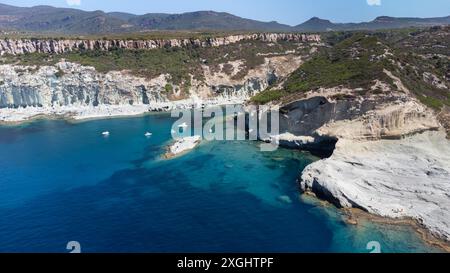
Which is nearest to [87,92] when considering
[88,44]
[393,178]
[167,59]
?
[88,44]

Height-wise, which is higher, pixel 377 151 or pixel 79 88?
pixel 79 88

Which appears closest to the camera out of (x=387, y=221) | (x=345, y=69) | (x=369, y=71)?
(x=387, y=221)

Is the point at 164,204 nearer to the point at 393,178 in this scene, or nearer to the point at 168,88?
the point at 393,178

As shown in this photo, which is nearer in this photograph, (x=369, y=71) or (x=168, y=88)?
(x=369, y=71)

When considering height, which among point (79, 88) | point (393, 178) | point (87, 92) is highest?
point (79, 88)
